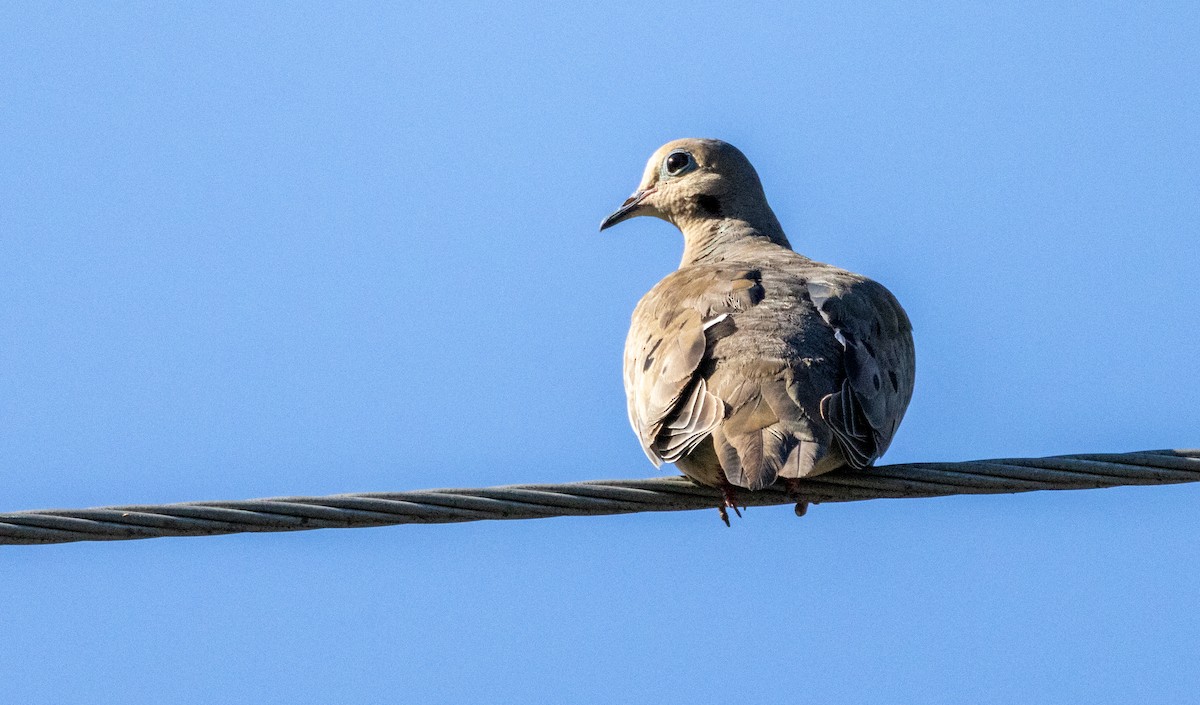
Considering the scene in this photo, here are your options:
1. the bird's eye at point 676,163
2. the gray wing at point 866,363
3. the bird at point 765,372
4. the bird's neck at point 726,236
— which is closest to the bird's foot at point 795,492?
the bird at point 765,372

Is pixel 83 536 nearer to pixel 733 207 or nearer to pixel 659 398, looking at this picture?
pixel 659 398

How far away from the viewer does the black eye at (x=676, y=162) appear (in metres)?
10.2

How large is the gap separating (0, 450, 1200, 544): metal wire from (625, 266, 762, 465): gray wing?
732mm

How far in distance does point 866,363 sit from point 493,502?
1.96 m

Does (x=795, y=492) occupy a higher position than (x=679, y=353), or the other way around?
(x=679, y=353)

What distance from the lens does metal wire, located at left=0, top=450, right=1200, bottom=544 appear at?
517cm

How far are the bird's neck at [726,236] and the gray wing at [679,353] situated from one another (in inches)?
67.5

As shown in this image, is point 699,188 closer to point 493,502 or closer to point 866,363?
point 866,363

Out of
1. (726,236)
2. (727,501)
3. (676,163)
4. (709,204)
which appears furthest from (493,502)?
(676,163)

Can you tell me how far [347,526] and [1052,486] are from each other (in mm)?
2131

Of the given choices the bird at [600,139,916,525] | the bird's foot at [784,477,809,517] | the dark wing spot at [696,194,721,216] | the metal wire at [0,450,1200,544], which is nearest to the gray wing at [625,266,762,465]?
the bird at [600,139,916,525]

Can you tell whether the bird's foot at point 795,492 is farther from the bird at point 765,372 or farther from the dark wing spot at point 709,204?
the dark wing spot at point 709,204

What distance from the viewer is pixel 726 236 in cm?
979

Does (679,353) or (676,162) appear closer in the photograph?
(679,353)
